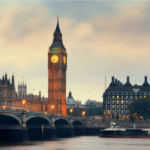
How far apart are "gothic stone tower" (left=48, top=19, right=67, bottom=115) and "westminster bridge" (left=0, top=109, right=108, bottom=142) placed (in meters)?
24.8

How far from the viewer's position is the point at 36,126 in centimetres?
11694

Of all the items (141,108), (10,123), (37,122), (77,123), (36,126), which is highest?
(141,108)

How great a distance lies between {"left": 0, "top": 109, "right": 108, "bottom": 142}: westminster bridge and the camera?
311 feet

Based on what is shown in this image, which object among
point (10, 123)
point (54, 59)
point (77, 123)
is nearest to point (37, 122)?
point (10, 123)

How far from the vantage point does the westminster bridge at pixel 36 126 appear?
9494 centimetres

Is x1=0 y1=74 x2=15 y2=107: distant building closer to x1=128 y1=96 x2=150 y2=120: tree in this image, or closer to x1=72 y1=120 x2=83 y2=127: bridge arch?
x1=72 y1=120 x2=83 y2=127: bridge arch

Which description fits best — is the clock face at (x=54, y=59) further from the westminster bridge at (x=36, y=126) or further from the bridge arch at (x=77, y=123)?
the bridge arch at (x=77, y=123)

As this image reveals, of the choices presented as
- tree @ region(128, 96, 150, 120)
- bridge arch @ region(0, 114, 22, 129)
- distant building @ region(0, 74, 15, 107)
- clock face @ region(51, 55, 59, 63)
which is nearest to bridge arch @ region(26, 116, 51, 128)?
bridge arch @ region(0, 114, 22, 129)

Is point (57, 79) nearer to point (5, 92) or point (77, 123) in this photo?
point (77, 123)

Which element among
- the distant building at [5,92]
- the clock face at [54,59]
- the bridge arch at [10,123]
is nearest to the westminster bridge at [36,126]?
the bridge arch at [10,123]

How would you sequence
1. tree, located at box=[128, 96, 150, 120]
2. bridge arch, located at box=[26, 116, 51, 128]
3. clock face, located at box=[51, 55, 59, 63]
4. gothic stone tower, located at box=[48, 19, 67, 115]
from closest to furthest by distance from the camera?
bridge arch, located at box=[26, 116, 51, 128], tree, located at box=[128, 96, 150, 120], gothic stone tower, located at box=[48, 19, 67, 115], clock face, located at box=[51, 55, 59, 63]

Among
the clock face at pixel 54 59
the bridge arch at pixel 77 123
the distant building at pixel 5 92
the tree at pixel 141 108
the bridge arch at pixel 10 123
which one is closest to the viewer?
the bridge arch at pixel 10 123

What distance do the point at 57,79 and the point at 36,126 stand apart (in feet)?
262

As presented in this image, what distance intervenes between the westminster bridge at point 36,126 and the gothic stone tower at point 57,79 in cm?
2475
